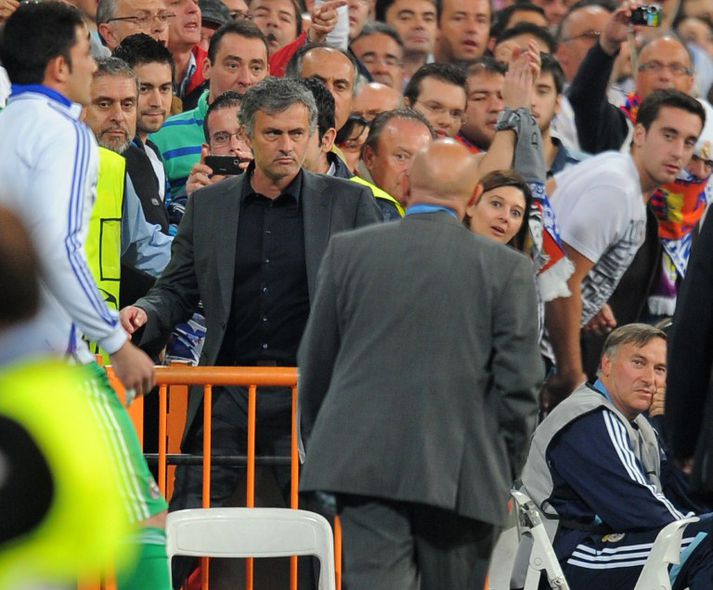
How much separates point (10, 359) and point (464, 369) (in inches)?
103

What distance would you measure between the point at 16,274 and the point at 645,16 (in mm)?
7854

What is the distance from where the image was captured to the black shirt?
20.4 ft

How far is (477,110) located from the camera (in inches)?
367

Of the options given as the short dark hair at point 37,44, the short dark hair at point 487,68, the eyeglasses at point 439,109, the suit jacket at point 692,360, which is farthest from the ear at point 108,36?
the suit jacket at point 692,360

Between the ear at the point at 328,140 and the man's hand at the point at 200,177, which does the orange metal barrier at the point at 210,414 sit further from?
the ear at the point at 328,140

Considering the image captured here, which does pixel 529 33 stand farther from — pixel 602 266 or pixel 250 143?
pixel 250 143

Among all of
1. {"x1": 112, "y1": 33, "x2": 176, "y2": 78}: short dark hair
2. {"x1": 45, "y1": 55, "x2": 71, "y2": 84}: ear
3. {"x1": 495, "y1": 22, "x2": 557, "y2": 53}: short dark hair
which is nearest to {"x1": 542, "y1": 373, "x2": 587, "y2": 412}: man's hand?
{"x1": 112, "y1": 33, "x2": 176, "y2": 78}: short dark hair

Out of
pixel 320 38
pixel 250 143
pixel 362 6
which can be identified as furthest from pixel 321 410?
pixel 362 6

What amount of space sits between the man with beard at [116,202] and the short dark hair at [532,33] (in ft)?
13.7

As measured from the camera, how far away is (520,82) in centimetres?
790

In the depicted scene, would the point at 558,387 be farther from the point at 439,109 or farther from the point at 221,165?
the point at 221,165

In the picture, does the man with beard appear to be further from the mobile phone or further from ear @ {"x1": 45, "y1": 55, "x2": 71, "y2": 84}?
ear @ {"x1": 45, "y1": 55, "x2": 71, "y2": 84}

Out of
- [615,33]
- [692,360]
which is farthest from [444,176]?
[615,33]

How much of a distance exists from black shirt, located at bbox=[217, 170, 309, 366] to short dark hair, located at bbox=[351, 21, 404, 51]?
163 inches
